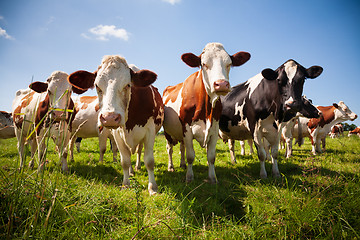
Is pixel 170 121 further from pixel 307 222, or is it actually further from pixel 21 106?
pixel 21 106

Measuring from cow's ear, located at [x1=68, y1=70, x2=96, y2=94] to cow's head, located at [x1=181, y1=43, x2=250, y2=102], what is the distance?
6.41 feet

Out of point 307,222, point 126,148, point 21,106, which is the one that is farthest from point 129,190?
point 21,106

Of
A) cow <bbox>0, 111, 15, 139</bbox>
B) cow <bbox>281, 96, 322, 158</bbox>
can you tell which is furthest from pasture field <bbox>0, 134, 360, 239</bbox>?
cow <bbox>0, 111, 15, 139</bbox>

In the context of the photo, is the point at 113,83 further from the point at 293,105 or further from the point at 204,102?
the point at 293,105

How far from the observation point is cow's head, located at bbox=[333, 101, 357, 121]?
442 inches

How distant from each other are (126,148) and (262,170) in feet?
11.0

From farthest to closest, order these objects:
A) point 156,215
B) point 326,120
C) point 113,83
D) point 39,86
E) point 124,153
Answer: point 326,120, point 39,86, point 124,153, point 113,83, point 156,215

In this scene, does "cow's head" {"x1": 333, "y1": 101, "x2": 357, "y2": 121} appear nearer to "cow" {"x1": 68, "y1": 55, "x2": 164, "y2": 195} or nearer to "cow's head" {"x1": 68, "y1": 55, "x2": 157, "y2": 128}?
"cow" {"x1": 68, "y1": 55, "x2": 164, "y2": 195}

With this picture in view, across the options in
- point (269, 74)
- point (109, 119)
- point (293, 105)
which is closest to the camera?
point (109, 119)

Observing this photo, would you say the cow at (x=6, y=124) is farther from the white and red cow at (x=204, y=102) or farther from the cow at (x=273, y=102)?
the cow at (x=273, y=102)

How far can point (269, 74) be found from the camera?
16.9ft

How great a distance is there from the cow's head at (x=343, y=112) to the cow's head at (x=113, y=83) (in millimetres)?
11996

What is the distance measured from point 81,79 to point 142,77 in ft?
3.75

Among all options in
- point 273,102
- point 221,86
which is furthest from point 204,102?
point 273,102
